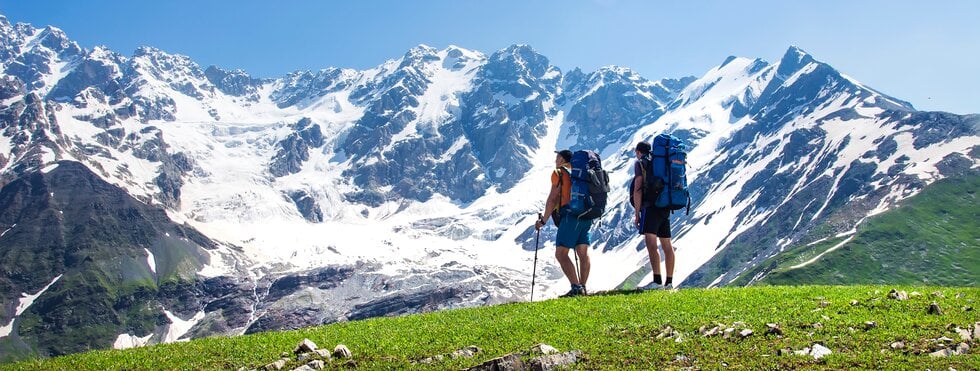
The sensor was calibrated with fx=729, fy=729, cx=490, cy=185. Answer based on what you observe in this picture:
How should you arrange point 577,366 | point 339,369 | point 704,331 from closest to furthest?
point 577,366
point 339,369
point 704,331

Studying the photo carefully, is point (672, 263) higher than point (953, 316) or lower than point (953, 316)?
higher

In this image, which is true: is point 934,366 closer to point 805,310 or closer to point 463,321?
point 805,310

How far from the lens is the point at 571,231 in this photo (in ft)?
71.4

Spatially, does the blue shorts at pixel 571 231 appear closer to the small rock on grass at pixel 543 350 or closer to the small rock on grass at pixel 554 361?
the small rock on grass at pixel 543 350

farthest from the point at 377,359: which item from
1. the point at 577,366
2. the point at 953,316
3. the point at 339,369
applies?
the point at 953,316

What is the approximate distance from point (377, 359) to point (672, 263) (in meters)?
10.9

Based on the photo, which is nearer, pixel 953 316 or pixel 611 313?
pixel 953 316

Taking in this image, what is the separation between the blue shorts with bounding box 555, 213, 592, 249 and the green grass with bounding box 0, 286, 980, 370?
1.70 meters

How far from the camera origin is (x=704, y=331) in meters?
15.8

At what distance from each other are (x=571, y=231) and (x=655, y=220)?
2.61 m

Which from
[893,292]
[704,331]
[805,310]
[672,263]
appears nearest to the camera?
[704,331]

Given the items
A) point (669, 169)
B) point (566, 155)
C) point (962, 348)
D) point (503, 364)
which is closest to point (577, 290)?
point (566, 155)

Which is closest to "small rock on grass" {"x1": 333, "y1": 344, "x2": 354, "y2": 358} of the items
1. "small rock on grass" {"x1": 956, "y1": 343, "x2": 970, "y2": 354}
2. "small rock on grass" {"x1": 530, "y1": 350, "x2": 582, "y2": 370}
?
"small rock on grass" {"x1": 530, "y1": 350, "x2": 582, "y2": 370}

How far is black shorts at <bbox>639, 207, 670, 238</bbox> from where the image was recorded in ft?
72.2
